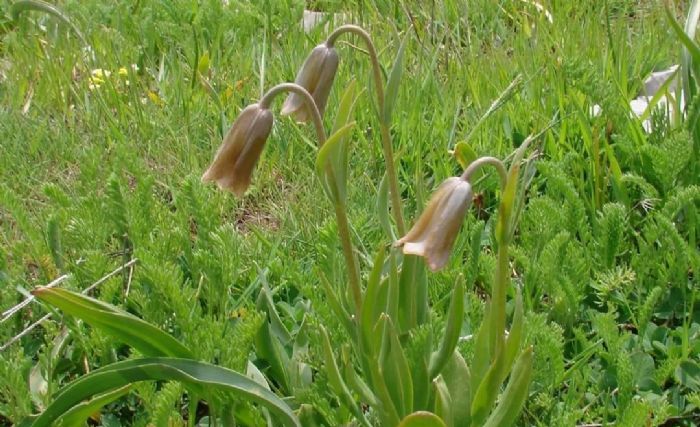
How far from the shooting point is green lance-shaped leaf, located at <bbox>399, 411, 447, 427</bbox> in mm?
1068

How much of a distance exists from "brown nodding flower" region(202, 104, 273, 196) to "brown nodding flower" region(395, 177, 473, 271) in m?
0.26

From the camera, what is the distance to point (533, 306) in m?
1.69

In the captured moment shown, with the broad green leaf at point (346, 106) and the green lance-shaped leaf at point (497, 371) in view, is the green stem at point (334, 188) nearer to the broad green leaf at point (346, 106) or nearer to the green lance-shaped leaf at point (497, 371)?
the broad green leaf at point (346, 106)

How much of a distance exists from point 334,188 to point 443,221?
19 cm

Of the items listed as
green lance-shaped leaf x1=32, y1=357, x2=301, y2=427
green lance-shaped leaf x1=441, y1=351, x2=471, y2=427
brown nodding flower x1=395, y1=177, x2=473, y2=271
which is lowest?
green lance-shaped leaf x1=441, y1=351, x2=471, y2=427

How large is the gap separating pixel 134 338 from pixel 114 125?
1.25 metres

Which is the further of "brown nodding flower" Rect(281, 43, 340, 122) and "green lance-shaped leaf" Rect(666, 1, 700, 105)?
"green lance-shaped leaf" Rect(666, 1, 700, 105)

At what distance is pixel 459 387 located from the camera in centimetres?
127

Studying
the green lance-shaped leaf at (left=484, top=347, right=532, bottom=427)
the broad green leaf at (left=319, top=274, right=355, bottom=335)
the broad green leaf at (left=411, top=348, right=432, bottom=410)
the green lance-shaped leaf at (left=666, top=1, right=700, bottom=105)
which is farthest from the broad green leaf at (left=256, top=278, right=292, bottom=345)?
the green lance-shaped leaf at (left=666, top=1, right=700, bottom=105)

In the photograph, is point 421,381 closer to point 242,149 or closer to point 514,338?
point 514,338

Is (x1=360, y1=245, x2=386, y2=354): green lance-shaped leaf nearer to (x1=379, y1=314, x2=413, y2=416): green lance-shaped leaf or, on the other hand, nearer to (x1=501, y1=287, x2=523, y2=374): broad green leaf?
(x1=379, y1=314, x2=413, y2=416): green lance-shaped leaf

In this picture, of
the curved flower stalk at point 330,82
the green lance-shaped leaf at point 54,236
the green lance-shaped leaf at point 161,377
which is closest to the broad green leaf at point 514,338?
the curved flower stalk at point 330,82

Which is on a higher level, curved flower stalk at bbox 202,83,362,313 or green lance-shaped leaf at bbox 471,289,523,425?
curved flower stalk at bbox 202,83,362,313

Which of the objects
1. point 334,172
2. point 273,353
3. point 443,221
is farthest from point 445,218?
point 273,353
